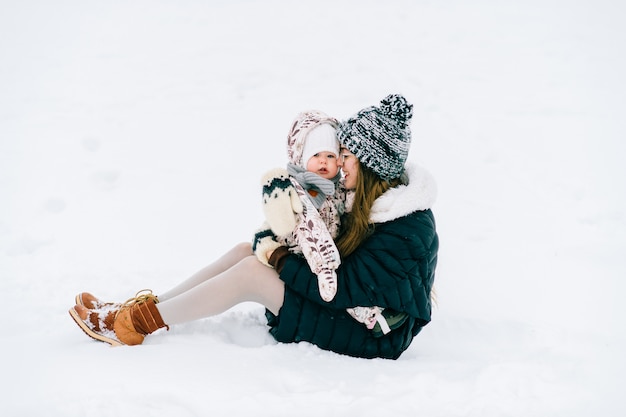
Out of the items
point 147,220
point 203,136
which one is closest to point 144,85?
point 203,136

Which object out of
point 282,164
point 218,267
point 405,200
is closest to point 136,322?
point 218,267

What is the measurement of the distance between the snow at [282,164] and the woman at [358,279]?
0.12 m

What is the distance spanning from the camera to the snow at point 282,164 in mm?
2596

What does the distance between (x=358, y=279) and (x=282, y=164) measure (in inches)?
112

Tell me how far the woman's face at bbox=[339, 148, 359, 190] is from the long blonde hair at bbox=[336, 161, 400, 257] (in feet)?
0.06

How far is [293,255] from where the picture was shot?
288 cm

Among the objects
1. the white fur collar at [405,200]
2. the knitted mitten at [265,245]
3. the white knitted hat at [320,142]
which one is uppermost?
the white knitted hat at [320,142]

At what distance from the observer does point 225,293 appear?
284cm

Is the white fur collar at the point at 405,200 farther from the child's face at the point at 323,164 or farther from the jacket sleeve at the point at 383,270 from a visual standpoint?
the child's face at the point at 323,164

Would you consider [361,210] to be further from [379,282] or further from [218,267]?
[218,267]

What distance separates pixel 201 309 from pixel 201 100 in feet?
13.7

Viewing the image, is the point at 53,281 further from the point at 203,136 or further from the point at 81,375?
the point at 203,136

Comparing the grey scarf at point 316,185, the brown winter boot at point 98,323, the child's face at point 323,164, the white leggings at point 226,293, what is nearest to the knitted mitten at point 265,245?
the white leggings at point 226,293

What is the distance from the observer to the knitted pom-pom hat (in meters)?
2.89
